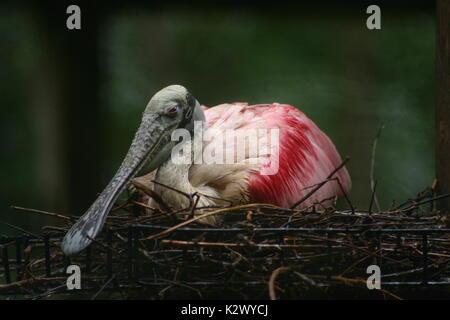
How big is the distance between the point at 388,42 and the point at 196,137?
1.79m

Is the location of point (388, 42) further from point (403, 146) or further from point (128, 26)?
point (128, 26)

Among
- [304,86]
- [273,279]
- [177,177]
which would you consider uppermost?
[304,86]

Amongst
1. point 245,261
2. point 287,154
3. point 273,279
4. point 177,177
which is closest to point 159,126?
point 177,177

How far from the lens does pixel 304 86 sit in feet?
11.9

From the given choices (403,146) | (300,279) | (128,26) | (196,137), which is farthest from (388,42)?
(300,279)

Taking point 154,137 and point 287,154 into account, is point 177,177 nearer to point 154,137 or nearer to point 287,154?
point 154,137

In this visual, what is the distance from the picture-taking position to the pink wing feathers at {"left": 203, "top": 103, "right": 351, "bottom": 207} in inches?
89.4

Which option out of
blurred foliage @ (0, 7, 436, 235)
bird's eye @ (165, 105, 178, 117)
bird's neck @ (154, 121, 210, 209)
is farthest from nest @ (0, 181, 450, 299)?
blurred foliage @ (0, 7, 436, 235)

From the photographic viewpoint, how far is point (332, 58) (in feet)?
12.2

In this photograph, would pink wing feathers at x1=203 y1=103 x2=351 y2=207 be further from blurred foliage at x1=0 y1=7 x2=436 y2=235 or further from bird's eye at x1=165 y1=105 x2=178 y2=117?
blurred foliage at x1=0 y1=7 x2=436 y2=235

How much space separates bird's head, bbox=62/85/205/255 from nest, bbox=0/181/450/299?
0.72ft

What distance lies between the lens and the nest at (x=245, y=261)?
1630 mm

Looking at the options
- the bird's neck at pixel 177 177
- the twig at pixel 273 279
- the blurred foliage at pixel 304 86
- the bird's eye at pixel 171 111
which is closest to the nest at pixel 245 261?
the twig at pixel 273 279

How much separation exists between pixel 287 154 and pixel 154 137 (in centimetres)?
50
